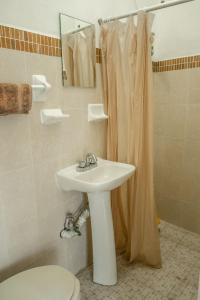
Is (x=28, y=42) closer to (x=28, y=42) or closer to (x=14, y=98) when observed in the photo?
(x=28, y=42)

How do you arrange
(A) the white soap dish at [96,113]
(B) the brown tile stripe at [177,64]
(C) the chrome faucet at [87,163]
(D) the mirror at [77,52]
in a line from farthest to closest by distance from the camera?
1. (B) the brown tile stripe at [177,64]
2. (A) the white soap dish at [96,113]
3. (C) the chrome faucet at [87,163]
4. (D) the mirror at [77,52]

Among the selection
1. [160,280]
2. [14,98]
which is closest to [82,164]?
[14,98]

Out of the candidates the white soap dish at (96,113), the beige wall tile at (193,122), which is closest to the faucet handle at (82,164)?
the white soap dish at (96,113)

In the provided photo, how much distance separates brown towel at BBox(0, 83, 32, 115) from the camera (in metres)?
1.12

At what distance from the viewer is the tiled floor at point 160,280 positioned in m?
1.67

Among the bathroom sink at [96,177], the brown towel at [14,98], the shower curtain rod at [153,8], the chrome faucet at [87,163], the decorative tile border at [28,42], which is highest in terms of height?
the shower curtain rod at [153,8]

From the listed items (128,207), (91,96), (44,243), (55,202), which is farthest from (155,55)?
(44,243)

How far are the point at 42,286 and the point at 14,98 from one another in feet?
3.18

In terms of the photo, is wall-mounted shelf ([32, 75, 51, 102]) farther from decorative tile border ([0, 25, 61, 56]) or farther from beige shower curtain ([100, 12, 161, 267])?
beige shower curtain ([100, 12, 161, 267])

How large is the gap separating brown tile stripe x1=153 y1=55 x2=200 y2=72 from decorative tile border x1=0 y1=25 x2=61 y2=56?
125 centimetres

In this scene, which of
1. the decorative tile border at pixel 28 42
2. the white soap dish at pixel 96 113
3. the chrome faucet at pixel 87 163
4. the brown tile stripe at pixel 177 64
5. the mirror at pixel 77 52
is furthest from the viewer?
the brown tile stripe at pixel 177 64

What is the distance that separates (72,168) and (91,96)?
1.87ft

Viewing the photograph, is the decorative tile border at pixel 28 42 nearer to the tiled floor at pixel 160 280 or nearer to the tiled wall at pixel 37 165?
the tiled wall at pixel 37 165

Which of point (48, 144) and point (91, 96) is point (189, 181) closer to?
point (91, 96)
